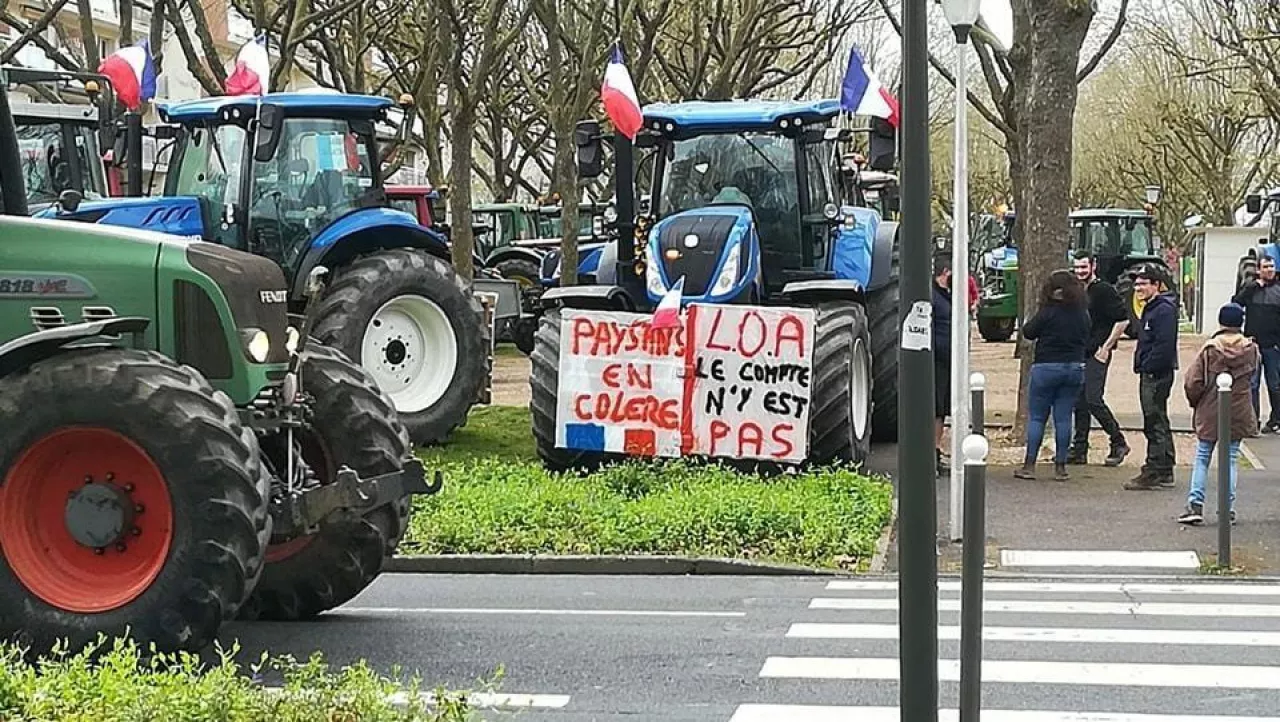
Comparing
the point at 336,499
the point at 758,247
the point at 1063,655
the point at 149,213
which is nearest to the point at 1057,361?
the point at 758,247

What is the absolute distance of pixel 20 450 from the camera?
25.8ft

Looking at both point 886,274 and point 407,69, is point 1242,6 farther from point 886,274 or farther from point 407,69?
point 886,274

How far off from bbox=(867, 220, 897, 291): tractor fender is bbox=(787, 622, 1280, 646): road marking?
293 inches

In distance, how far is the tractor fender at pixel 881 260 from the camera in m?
16.8

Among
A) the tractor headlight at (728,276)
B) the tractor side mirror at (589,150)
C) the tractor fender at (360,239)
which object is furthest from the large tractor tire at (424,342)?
the tractor headlight at (728,276)

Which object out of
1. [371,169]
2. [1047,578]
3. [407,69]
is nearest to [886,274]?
[371,169]

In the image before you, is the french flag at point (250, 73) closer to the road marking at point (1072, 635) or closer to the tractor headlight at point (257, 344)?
the tractor headlight at point (257, 344)

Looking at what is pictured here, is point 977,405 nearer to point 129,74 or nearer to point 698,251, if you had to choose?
point 698,251

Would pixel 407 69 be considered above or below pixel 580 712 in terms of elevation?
above

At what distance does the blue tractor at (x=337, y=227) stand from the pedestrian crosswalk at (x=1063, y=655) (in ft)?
19.3

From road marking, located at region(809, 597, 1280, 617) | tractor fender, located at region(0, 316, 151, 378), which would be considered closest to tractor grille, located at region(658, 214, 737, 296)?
road marking, located at region(809, 597, 1280, 617)

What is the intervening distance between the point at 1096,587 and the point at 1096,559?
0.88 meters

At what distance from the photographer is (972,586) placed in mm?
6363

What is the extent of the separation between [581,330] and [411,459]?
559 centimetres
